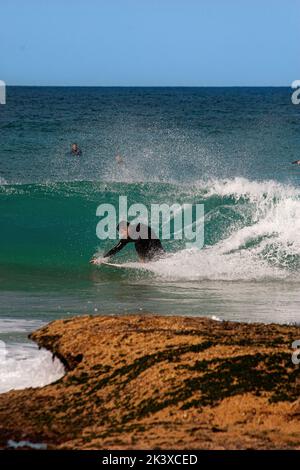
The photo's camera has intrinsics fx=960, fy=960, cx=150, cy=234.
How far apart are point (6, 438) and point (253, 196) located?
17312 mm

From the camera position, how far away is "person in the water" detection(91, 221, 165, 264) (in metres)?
14.3

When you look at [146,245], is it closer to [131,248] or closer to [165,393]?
[131,248]

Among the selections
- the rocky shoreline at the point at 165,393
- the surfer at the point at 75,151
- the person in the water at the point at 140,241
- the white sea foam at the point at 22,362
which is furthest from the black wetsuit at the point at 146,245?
the surfer at the point at 75,151

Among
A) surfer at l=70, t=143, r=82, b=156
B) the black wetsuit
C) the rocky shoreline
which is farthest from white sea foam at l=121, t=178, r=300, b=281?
surfer at l=70, t=143, r=82, b=156

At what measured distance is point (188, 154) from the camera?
3500 centimetres

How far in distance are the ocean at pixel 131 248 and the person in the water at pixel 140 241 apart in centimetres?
21

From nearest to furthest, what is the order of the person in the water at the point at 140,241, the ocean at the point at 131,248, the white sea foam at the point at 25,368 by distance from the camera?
the white sea foam at the point at 25,368, the ocean at the point at 131,248, the person in the water at the point at 140,241

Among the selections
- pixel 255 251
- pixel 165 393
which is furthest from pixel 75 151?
pixel 165 393

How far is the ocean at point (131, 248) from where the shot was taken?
10617 millimetres

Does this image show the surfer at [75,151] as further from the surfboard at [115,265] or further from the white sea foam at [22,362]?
the white sea foam at [22,362]

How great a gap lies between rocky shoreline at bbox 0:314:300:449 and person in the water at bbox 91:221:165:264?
8863 mm

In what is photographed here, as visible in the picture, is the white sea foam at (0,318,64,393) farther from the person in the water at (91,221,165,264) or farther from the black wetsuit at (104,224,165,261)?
the black wetsuit at (104,224,165,261)

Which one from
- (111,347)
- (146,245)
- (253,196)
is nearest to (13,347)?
(111,347)

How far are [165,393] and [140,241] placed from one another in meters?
9.85
